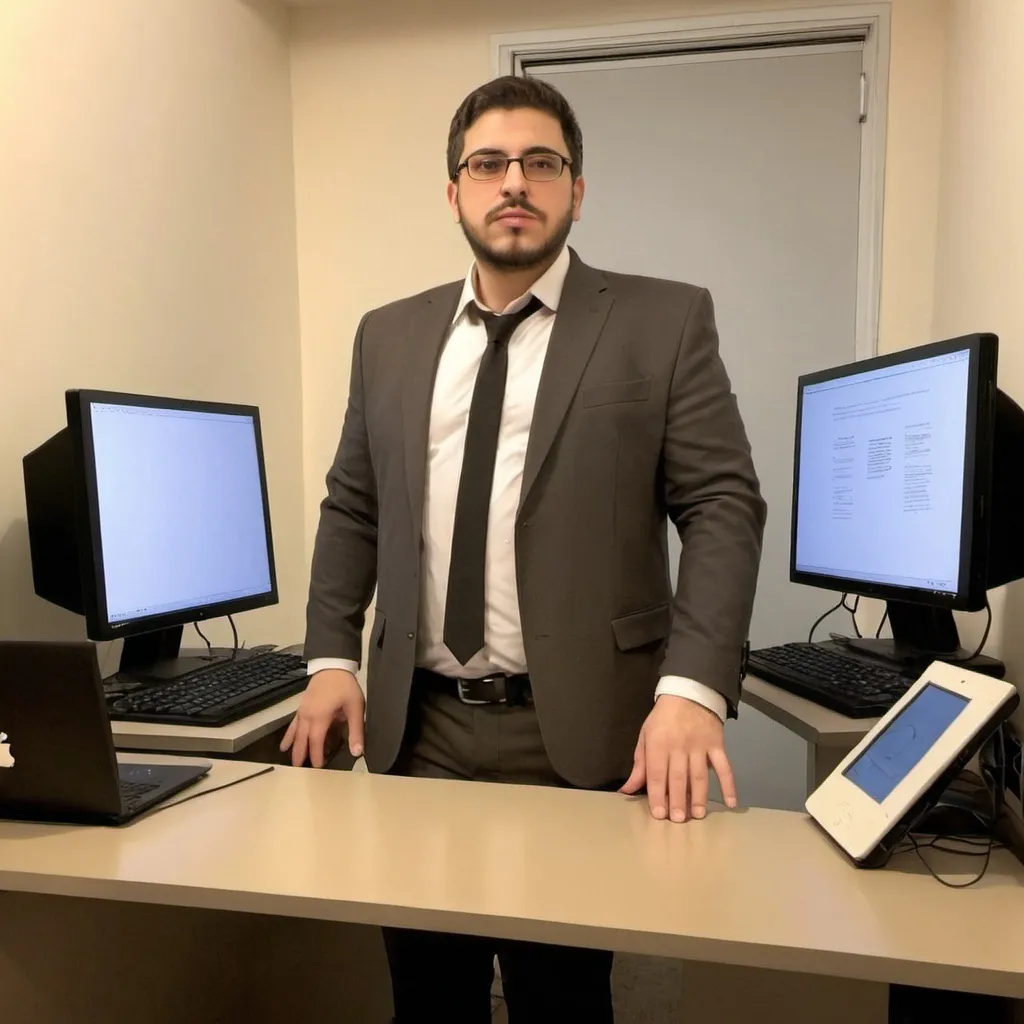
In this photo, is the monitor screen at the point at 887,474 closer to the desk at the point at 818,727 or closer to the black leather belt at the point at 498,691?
the desk at the point at 818,727

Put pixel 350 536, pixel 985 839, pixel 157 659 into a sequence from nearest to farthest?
pixel 985 839, pixel 350 536, pixel 157 659

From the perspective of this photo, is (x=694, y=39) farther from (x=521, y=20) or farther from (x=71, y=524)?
(x=71, y=524)

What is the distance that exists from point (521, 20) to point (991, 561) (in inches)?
Answer: 82.8

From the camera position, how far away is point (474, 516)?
132 centimetres

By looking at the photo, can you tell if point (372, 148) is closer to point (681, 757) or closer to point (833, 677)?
point (833, 677)

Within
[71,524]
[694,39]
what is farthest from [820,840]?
[694,39]

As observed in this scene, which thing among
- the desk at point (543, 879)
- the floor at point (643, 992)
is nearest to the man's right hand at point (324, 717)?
the desk at point (543, 879)

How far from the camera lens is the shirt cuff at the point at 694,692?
3.66 ft

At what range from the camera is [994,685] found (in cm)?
96

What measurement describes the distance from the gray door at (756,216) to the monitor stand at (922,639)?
0.96 metres

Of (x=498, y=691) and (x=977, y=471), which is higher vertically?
(x=977, y=471)

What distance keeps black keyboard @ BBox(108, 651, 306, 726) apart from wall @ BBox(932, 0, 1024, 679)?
4.10 feet

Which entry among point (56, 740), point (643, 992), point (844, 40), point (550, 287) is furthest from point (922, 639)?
point (844, 40)

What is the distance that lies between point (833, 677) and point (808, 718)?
0.56 ft
